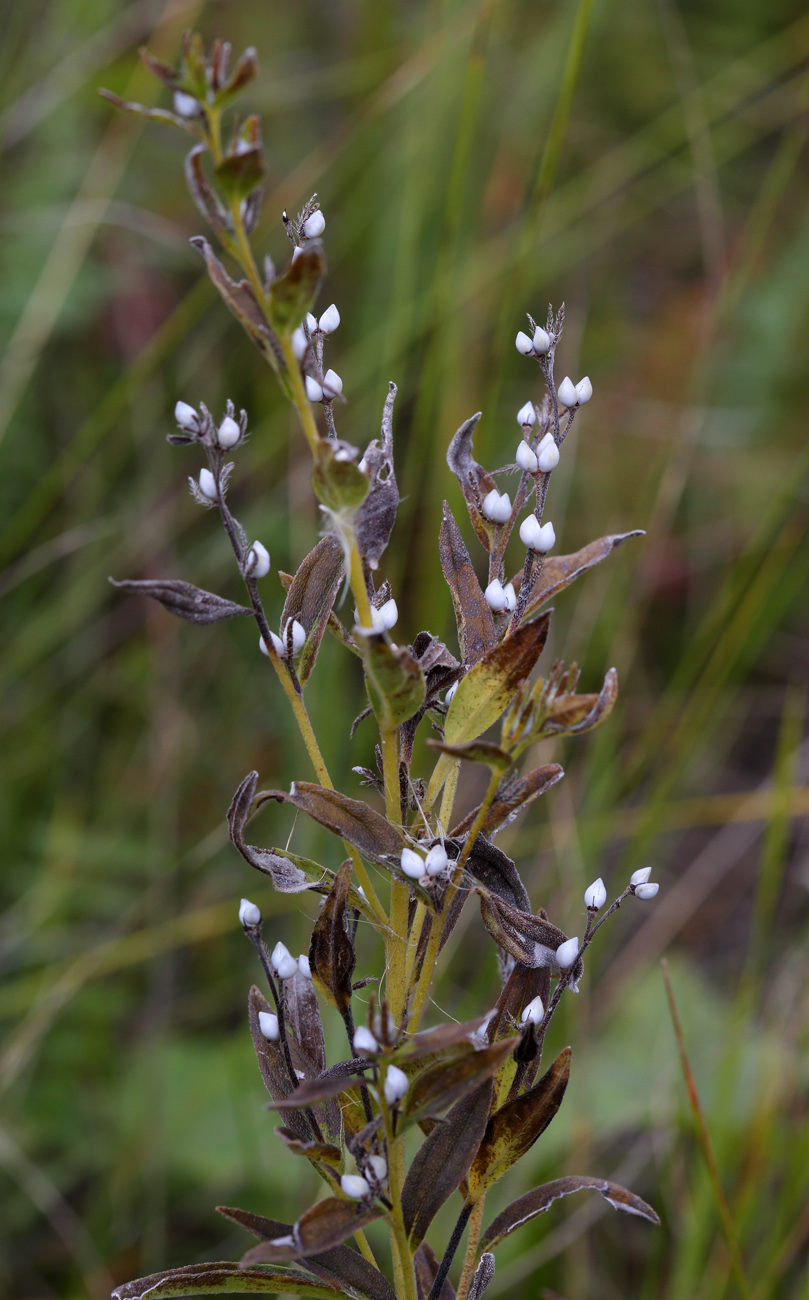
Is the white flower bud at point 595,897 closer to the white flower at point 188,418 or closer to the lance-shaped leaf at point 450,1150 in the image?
the lance-shaped leaf at point 450,1150

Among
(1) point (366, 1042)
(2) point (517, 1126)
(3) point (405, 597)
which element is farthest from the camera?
(3) point (405, 597)

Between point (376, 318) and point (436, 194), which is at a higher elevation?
point (436, 194)

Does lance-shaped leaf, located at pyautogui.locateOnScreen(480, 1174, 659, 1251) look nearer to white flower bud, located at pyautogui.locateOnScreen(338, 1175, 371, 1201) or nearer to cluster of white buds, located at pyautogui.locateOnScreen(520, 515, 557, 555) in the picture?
white flower bud, located at pyautogui.locateOnScreen(338, 1175, 371, 1201)

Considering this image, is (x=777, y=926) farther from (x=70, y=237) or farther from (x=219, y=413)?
(x=70, y=237)

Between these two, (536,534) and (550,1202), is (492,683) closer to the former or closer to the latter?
(536,534)

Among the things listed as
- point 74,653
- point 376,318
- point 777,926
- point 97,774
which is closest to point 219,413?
point 376,318

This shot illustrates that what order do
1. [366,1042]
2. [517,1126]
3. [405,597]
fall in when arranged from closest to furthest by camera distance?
[366,1042], [517,1126], [405,597]

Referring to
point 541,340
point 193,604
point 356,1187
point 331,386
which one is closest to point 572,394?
point 541,340
